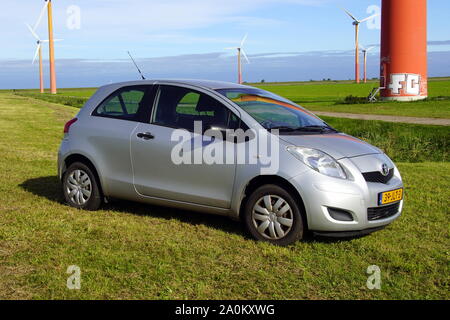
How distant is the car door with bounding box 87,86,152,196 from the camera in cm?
705

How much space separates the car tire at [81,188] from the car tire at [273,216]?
2320 mm

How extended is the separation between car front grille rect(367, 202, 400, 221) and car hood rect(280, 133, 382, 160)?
60 cm

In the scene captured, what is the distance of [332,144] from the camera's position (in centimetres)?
610

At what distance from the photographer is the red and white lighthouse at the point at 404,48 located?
36031 mm

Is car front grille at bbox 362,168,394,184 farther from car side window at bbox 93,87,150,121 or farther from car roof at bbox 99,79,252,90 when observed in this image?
car side window at bbox 93,87,150,121

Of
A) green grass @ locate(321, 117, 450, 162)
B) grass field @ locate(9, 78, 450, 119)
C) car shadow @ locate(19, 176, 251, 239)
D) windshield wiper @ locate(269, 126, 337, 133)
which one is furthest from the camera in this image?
grass field @ locate(9, 78, 450, 119)

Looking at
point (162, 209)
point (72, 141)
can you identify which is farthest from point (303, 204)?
point (72, 141)

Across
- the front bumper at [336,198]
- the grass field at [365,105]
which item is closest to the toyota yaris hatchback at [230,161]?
the front bumper at [336,198]

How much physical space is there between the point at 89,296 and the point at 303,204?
2313 mm

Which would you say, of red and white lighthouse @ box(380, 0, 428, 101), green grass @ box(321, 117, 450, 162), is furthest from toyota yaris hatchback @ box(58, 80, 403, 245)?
red and white lighthouse @ box(380, 0, 428, 101)

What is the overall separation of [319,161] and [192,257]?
158 centimetres

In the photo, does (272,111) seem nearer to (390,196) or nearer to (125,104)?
(390,196)

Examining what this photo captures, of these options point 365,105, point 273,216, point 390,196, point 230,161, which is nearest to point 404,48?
point 365,105
